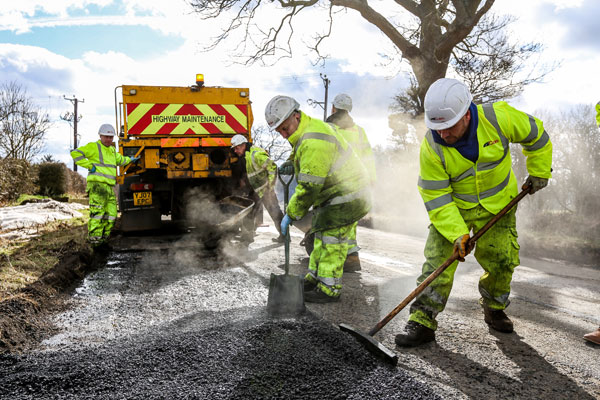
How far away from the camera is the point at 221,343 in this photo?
2664 millimetres

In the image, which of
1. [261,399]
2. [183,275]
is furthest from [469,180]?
[183,275]

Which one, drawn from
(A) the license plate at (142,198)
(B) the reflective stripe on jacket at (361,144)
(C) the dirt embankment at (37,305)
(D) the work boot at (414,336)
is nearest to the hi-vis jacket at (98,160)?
(A) the license plate at (142,198)

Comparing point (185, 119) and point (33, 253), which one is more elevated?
point (185, 119)

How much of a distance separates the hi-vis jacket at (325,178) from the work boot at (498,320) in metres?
1.31

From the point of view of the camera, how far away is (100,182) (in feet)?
21.6

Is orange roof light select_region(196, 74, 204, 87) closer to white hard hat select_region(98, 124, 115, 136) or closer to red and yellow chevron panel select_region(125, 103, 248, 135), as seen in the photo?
red and yellow chevron panel select_region(125, 103, 248, 135)

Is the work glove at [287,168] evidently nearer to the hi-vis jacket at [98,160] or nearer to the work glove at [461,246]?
the work glove at [461,246]

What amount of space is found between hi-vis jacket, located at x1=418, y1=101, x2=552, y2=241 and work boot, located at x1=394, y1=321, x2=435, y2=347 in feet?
2.06

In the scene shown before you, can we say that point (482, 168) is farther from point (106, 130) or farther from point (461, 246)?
point (106, 130)

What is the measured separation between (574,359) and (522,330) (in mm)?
500

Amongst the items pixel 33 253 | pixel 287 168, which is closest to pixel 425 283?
pixel 287 168

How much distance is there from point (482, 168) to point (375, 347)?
1339 millimetres

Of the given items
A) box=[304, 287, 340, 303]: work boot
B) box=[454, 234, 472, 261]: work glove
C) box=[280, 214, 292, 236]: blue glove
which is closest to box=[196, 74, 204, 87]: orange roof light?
box=[280, 214, 292, 236]: blue glove

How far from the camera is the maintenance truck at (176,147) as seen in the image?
7.20 metres
